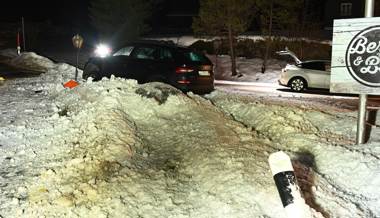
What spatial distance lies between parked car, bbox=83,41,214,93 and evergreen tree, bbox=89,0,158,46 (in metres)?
21.7

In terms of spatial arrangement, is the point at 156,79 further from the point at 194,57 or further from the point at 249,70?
the point at 249,70

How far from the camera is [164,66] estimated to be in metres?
11.9

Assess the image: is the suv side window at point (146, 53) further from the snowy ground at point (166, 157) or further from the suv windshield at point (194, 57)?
the snowy ground at point (166, 157)

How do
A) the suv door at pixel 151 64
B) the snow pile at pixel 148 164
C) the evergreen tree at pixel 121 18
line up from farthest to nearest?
the evergreen tree at pixel 121 18 < the suv door at pixel 151 64 < the snow pile at pixel 148 164

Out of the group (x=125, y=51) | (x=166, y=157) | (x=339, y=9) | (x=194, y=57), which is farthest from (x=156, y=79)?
(x=339, y=9)

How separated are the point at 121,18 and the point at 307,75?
1995 cm

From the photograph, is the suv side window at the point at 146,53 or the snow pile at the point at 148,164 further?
the suv side window at the point at 146,53

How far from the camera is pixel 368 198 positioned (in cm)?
546

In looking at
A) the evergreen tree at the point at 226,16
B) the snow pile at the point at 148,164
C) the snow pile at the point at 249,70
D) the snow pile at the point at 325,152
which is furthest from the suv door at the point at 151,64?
the evergreen tree at the point at 226,16

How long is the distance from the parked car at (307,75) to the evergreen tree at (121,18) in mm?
18111

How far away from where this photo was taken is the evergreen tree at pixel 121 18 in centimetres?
3419

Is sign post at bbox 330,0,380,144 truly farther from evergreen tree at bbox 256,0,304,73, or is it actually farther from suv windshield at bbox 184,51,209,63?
evergreen tree at bbox 256,0,304,73

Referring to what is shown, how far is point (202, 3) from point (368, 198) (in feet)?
68.1

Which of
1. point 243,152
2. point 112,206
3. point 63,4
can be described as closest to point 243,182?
point 243,152
